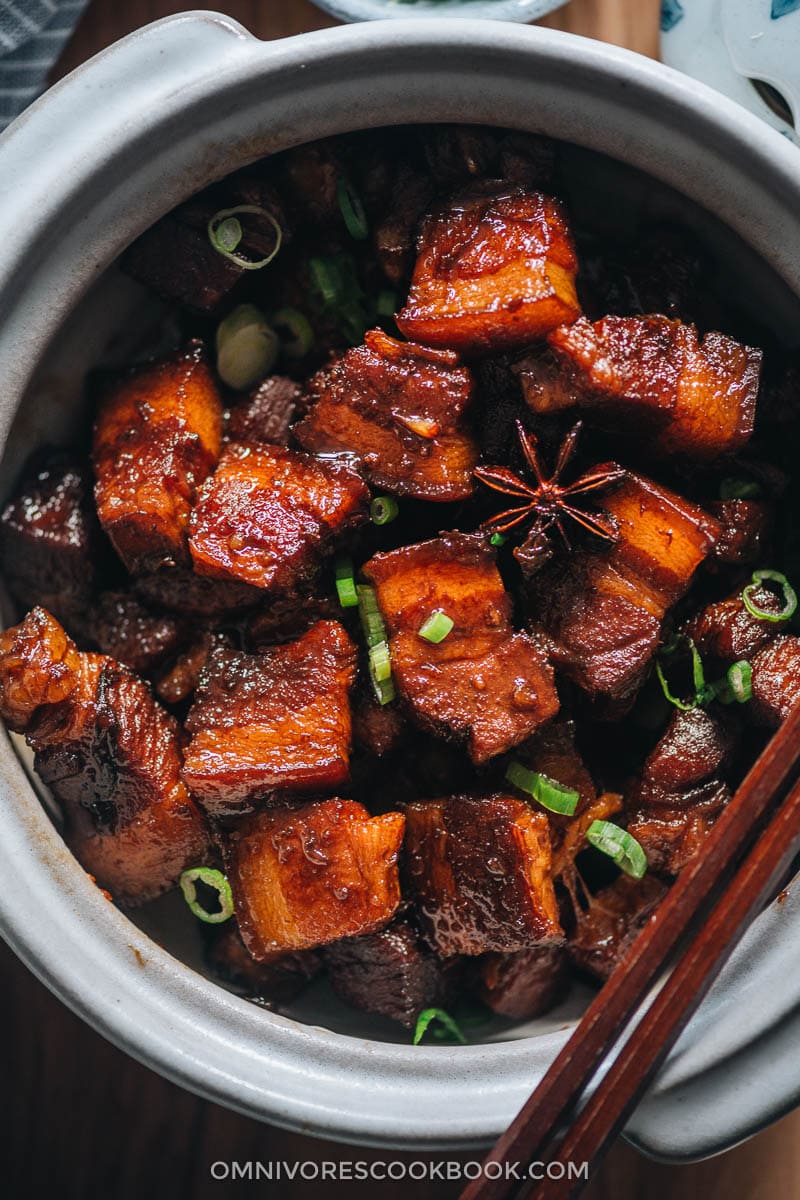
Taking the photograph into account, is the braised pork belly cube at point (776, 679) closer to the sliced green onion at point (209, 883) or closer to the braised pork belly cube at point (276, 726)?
the braised pork belly cube at point (276, 726)

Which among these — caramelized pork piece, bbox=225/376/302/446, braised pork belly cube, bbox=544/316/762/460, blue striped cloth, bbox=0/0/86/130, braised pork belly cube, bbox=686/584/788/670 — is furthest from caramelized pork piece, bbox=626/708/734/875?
blue striped cloth, bbox=0/0/86/130

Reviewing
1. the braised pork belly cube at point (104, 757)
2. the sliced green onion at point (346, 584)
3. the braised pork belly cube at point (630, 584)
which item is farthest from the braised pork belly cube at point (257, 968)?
the braised pork belly cube at point (630, 584)

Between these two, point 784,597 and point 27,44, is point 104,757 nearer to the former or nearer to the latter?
point 784,597

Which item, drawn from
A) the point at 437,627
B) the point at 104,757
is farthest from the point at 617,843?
the point at 104,757

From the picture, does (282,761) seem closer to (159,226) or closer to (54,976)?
(54,976)

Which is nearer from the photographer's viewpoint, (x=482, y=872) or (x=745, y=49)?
(x=482, y=872)

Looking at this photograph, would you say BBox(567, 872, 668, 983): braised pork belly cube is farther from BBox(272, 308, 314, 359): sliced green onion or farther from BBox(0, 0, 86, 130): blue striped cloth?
BBox(0, 0, 86, 130): blue striped cloth
